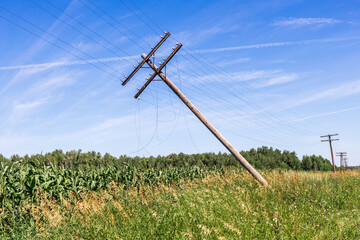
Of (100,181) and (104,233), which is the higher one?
(100,181)

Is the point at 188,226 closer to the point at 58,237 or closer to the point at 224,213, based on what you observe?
the point at 224,213

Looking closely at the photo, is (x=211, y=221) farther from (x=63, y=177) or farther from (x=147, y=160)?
(x=147, y=160)

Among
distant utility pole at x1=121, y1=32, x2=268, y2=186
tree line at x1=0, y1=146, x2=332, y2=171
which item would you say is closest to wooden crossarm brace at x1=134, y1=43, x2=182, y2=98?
distant utility pole at x1=121, y1=32, x2=268, y2=186

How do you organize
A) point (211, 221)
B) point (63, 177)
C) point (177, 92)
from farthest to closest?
point (177, 92)
point (63, 177)
point (211, 221)

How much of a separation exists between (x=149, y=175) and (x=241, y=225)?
9868 mm

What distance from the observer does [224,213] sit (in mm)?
5246

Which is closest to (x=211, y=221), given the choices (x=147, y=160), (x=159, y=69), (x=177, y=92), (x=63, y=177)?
(x=63, y=177)

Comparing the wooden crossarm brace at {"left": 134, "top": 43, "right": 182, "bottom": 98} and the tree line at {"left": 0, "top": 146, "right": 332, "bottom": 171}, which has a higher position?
the wooden crossarm brace at {"left": 134, "top": 43, "right": 182, "bottom": 98}

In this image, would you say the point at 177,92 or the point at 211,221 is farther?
the point at 177,92

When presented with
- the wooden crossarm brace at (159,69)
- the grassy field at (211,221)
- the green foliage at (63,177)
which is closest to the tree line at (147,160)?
the green foliage at (63,177)

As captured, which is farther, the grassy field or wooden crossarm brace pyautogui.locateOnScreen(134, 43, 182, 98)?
wooden crossarm brace pyautogui.locateOnScreen(134, 43, 182, 98)

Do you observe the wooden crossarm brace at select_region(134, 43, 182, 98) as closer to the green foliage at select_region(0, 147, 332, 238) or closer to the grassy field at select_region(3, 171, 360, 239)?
the green foliage at select_region(0, 147, 332, 238)

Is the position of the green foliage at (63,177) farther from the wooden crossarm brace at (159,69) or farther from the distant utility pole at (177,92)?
the wooden crossarm brace at (159,69)

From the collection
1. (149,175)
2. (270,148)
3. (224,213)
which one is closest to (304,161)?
(270,148)
